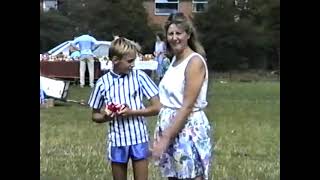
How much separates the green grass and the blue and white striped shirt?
3.99 feet

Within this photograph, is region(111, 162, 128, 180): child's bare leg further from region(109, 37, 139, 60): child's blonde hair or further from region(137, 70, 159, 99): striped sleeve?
region(109, 37, 139, 60): child's blonde hair

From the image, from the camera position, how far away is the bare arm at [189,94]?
338 centimetres

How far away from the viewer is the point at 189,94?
3.37 m

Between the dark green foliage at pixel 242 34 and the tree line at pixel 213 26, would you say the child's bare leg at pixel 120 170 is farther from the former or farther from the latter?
the tree line at pixel 213 26

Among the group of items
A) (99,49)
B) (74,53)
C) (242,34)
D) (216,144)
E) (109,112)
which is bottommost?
(216,144)

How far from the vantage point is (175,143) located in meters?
3.46

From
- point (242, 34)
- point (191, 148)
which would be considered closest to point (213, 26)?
point (242, 34)

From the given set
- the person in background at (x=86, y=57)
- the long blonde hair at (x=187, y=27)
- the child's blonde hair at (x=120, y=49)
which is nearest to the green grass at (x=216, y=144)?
the child's blonde hair at (x=120, y=49)

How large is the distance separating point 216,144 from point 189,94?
3664 mm

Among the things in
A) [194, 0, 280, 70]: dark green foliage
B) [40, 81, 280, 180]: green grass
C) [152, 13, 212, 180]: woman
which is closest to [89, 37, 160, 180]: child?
[152, 13, 212, 180]: woman

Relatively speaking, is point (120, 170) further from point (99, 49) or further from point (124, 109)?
point (99, 49)

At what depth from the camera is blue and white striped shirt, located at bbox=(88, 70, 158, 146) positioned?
3879 mm

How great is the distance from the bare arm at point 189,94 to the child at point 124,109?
1.52ft
